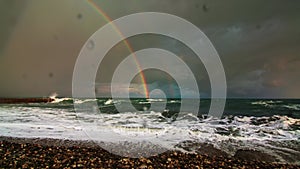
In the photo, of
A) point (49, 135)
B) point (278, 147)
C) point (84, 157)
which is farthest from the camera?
point (49, 135)

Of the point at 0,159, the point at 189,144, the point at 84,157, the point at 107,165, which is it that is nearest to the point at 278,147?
the point at 189,144

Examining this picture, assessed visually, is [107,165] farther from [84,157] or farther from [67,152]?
[67,152]

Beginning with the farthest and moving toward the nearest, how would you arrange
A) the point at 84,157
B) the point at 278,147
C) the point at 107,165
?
the point at 278,147 → the point at 84,157 → the point at 107,165

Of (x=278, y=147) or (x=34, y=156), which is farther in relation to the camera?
(x=278, y=147)

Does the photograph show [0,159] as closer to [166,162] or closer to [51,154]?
[51,154]

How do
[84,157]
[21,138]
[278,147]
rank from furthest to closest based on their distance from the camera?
[21,138] → [278,147] → [84,157]

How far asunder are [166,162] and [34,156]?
16.0ft

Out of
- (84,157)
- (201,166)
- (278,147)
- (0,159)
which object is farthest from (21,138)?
(278,147)

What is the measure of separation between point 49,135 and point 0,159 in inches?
205

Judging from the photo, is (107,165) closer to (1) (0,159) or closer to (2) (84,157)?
(2) (84,157)

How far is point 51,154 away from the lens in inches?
303

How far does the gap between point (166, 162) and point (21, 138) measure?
28.8 ft

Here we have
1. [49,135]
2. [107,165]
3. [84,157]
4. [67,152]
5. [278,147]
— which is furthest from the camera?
[49,135]

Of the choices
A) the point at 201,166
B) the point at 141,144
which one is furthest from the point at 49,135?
the point at 201,166
